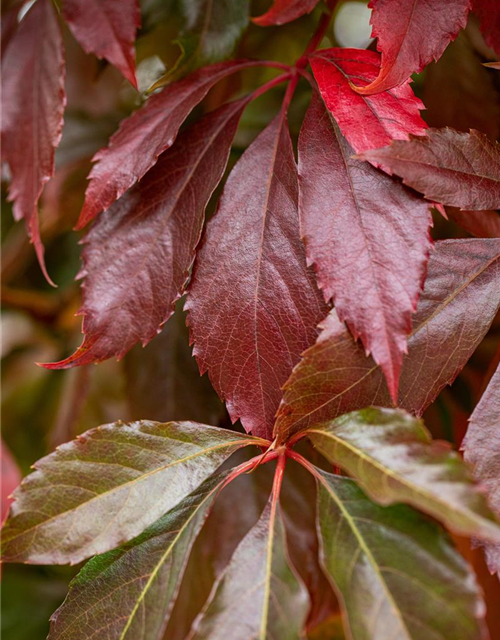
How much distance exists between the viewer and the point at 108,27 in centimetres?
39

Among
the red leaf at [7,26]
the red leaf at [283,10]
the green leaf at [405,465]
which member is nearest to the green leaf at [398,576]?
the green leaf at [405,465]

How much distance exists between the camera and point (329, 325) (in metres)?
0.32

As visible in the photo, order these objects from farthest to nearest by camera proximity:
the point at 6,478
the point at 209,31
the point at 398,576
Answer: the point at 6,478 < the point at 209,31 < the point at 398,576

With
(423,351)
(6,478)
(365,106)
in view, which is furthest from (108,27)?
(6,478)

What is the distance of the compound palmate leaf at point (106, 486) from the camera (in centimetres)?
31

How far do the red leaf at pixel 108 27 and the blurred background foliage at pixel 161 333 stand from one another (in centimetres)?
4

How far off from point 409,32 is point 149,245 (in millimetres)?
202

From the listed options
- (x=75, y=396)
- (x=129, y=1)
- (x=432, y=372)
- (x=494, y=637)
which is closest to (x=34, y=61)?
(x=129, y=1)

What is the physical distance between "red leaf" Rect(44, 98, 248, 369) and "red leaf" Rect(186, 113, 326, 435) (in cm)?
2

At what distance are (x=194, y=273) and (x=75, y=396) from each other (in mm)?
442

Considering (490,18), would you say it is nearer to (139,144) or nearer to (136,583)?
(139,144)

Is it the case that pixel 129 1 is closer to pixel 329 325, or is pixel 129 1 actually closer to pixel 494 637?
pixel 329 325

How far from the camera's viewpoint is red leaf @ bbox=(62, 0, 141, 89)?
1.26 feet

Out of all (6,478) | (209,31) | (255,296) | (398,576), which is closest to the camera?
(398,576)
